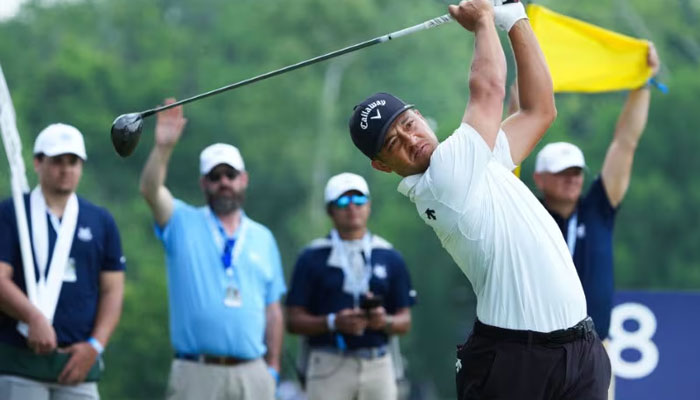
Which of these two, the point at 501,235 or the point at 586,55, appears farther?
the point at 586,55

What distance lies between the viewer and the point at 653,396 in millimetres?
10055

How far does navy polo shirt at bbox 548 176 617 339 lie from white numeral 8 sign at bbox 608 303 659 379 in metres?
1.71

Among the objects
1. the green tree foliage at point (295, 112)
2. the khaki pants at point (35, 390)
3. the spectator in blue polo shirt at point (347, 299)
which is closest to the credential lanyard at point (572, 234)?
the spectator in blue polo shirt at point (347, 299)

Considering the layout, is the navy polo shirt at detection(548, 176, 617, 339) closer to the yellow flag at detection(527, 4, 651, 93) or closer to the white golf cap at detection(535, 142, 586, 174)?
the white golf cap at detection(535, 142, 586, 174)

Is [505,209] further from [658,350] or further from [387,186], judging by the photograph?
[387,186]

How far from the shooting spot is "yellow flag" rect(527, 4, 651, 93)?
926cm

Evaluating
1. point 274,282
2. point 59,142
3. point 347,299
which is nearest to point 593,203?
point 347,299

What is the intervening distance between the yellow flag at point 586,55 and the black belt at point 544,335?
383 cm

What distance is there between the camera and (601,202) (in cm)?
856

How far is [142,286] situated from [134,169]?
425cm

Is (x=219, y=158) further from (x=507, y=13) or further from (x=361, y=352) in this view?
(x=507, y=13)

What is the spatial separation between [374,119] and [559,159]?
330 centimetres

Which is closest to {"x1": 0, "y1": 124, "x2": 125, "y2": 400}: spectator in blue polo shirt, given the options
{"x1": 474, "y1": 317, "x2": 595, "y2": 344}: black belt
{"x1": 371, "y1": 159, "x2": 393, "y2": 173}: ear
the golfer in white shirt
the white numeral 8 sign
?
{"x1": 371, "y1": 159, "x2": 393, "y2": 173}: ear

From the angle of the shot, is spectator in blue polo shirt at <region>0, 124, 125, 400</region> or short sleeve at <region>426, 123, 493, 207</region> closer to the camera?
short sleeve at <region>426, 123, 493, 207</region>
